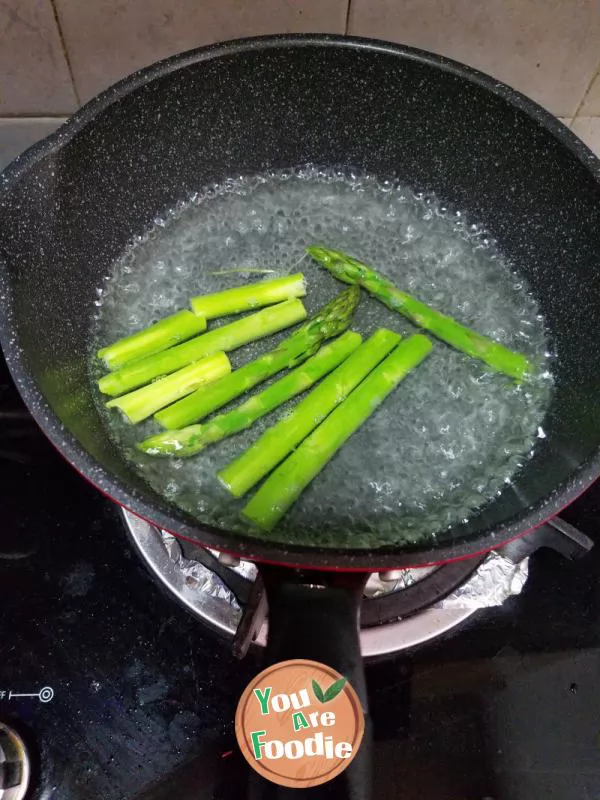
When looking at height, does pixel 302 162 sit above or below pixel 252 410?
above

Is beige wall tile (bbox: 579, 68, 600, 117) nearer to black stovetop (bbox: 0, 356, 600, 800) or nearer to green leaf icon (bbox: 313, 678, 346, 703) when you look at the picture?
black stovetop (bbox: 0, 356, 600, 800)

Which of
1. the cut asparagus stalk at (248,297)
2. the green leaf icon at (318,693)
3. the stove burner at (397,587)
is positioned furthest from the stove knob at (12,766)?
the cut asparagus stalk at (248,297)

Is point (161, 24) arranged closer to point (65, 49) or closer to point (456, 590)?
point (65, 49)

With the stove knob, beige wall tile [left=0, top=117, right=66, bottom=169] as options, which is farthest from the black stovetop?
beige wall tile [left=0, top=117, right=66, bottom=169]

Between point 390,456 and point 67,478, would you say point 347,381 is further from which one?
point 67,478

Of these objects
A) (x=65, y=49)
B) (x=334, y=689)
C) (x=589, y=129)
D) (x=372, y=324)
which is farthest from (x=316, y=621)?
(x=589, y=129)
